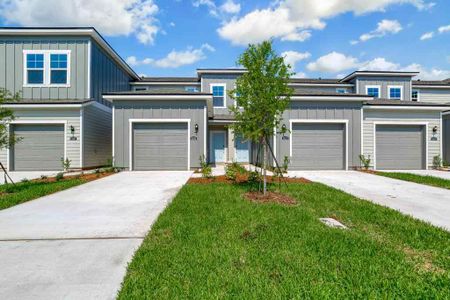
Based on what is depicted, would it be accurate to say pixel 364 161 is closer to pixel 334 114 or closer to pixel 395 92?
pixel 334 114

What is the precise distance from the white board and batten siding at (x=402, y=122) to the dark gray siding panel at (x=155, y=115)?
27.8 ft

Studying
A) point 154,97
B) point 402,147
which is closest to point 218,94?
point 154,97

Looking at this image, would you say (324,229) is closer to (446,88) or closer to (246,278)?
(246,278)

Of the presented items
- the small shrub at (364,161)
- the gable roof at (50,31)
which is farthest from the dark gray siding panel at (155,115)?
the small shrub at (364,161)

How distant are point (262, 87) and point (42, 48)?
13.5 meters

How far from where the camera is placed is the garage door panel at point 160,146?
1299 centimetres

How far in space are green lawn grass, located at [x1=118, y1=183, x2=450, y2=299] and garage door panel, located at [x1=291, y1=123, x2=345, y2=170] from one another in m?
8.24

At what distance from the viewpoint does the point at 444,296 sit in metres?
2.32

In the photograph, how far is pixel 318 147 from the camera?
526 inches

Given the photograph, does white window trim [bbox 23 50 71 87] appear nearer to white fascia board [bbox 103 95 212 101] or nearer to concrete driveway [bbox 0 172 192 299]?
white fascia board [bbox 103 95 212 101]

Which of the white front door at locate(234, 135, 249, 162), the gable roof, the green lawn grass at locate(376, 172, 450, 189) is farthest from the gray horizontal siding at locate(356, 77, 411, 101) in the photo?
the gable roof

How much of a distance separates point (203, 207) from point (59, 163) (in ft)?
36.2

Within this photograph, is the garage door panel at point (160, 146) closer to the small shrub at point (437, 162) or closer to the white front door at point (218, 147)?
the white front door at point (218, 147)

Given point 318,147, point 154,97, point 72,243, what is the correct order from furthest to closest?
point 318,147 < point 154,97 < point 72,243
